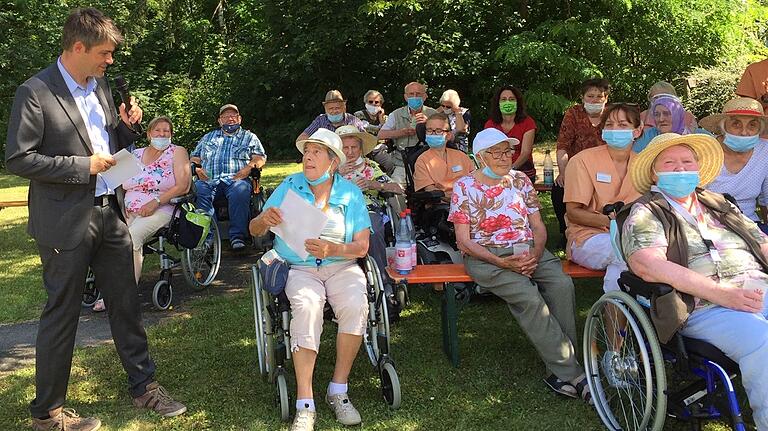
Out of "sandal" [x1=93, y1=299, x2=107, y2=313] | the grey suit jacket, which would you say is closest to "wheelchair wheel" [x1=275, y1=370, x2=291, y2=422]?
the grey suit jacket

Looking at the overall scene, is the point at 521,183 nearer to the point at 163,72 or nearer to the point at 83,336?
the point at 83,336

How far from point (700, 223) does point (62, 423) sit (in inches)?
122

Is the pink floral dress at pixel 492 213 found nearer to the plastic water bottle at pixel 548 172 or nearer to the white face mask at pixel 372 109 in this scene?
the plastic water bottle at pixel 548 172

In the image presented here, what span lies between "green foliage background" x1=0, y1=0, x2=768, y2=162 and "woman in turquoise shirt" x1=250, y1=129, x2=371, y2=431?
22.7 ft

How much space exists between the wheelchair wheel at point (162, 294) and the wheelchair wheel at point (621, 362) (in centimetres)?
322

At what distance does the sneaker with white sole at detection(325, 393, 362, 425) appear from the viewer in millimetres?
3359

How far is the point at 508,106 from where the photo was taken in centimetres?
628

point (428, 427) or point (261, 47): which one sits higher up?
point (261, 47)

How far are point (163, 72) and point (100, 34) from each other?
739 inches

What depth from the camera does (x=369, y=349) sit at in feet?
12.0

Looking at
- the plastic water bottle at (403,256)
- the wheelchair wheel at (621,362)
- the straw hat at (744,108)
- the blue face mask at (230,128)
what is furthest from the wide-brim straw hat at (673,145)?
the blue face mask at (230,128)

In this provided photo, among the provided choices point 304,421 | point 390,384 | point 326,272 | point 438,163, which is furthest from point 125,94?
point 438,163

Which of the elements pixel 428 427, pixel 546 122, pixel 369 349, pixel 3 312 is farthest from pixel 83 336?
pixel 546 122

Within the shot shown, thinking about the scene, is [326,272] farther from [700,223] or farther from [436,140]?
[436,140]
